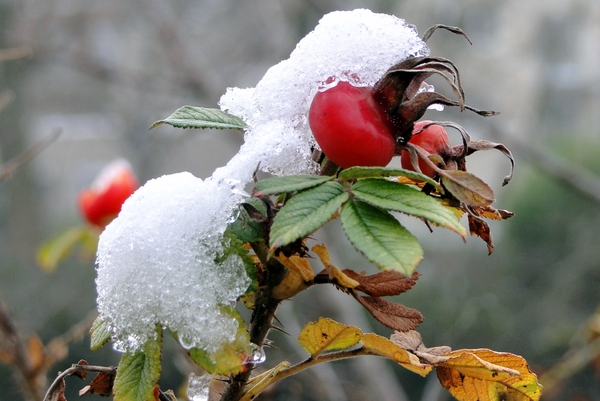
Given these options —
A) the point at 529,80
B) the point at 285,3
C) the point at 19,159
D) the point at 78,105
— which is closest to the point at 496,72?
the point at 529,80

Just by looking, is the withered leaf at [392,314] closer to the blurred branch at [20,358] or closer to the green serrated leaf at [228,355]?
the green serrated leaf at [228,355]

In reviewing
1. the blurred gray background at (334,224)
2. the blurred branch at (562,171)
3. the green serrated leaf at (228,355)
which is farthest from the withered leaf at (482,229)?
the blurred branch at (562,171)

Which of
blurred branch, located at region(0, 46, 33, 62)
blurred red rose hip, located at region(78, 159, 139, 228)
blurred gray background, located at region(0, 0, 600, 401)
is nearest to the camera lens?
blurred branch, located at region(0, 46, 33, 62)

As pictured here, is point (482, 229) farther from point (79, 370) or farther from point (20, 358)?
point (20, 358)

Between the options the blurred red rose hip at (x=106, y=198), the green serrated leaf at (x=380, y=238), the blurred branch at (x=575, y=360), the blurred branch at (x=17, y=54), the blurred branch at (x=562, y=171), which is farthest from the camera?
the blurred branch at (x=562, y=171)

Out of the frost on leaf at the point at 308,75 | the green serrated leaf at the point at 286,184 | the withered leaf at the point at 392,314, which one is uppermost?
the frost on leaf at the point at 308,75

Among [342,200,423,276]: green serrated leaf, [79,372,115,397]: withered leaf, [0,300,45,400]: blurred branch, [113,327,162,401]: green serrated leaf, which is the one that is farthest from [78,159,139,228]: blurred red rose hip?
[342,200,423,276]: green serrated leaf

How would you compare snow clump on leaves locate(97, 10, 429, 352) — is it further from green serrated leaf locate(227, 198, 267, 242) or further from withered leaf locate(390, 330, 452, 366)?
withered leaf locate(390, 330, 452, 366)
